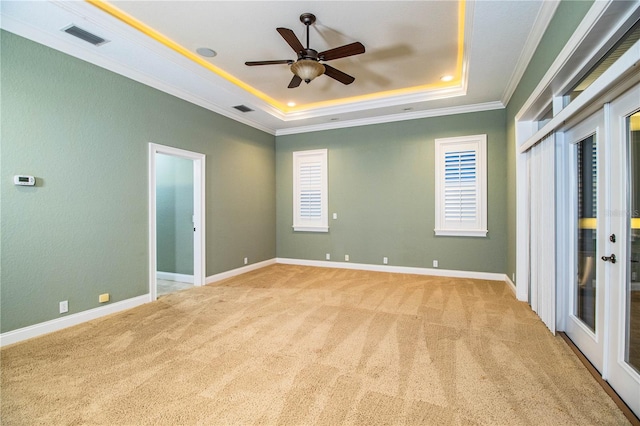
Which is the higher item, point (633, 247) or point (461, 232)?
point (633, 247)

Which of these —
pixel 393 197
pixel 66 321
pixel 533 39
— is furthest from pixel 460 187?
pixel 66 321

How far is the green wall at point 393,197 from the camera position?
5.30m

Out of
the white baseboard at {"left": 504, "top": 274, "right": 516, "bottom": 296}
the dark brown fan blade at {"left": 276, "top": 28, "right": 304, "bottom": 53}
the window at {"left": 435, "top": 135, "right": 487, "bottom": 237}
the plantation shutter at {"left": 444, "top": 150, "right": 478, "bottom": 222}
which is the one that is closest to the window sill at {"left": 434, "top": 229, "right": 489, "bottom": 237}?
the window at {"left": 435, "top": 135, "right": 487, "bottom": 237}

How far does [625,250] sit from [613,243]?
0.12 m

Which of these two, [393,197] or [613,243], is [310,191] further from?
[613,243]

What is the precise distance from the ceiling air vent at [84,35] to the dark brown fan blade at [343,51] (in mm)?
2452

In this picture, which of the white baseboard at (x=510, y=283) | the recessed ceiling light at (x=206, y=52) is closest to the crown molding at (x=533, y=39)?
the white baseboard at (x=510, y=283)

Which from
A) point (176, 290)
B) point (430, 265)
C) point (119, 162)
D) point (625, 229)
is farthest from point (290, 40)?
point (430, 265)

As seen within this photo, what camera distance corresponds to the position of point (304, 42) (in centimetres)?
368

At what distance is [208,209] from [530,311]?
5.08 metres

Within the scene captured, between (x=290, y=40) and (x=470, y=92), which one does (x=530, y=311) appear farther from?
(x=290, y=40)

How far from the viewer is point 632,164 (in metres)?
1.98

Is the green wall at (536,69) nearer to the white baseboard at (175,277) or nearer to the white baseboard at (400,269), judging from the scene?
the white baseboard at (400,269)

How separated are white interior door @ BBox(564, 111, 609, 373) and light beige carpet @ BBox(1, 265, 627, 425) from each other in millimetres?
269
